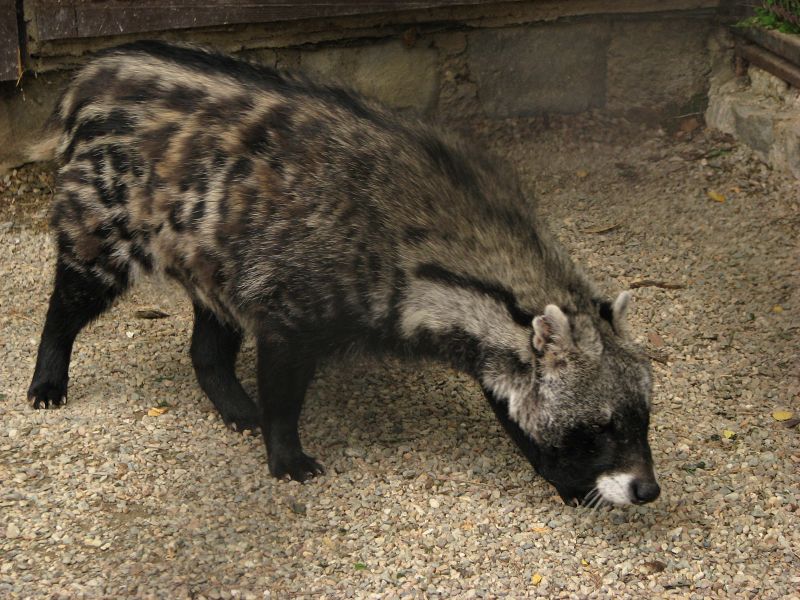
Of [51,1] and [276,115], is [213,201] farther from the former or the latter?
[51,1]

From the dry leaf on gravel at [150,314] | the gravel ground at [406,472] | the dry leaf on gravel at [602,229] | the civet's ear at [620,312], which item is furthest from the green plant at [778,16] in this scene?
the dry leaf on gravel at [150,314]

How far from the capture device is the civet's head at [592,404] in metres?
4.31

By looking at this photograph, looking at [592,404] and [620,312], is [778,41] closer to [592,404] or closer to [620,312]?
[620,312]

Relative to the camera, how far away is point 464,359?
15.2ft

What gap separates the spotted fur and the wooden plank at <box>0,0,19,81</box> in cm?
166

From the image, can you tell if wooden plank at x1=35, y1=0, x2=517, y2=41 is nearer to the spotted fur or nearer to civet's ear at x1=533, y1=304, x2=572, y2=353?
the spotted fur

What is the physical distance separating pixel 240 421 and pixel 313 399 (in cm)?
44

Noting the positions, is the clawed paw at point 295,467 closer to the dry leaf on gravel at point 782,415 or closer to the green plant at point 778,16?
the dry leaf on gravel at point 782,415

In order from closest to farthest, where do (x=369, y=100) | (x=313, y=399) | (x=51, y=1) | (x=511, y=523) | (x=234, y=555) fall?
(x=234, y=555) → (x=511, y=523) → (x=369, y=100) → (x=313, y=399) → (x=51, y=1)

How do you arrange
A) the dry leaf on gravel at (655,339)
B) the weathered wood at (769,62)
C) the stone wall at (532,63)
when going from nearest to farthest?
the dry leaf on gravel at (655,339)
the weathered wood at (769,62)
the stone wall at (532,63)

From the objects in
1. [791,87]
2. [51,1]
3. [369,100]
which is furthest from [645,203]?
[51,1]

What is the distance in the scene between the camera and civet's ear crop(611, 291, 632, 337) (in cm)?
445

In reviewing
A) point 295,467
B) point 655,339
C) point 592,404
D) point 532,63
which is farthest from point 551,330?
point 532,63

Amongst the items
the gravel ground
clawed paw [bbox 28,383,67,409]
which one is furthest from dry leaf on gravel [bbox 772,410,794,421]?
clawed paw [bbox 28,383,67,409]
